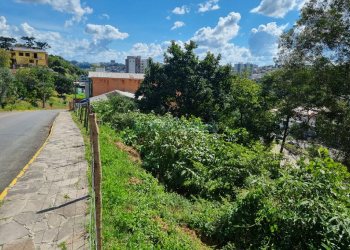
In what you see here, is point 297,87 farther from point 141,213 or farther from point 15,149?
point 15,149

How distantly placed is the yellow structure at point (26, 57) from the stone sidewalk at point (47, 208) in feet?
268

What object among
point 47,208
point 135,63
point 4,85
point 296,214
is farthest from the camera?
point 135,63

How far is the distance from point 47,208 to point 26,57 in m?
87.8

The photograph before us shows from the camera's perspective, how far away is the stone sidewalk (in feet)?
16.3

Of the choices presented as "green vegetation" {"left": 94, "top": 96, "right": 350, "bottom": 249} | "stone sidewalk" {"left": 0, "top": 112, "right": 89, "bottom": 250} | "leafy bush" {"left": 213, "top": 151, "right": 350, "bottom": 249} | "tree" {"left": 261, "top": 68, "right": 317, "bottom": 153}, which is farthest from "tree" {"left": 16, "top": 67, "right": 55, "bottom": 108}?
"leafy bush" {"left": 213, "top": 151, "right": 350, "bottom": 249}

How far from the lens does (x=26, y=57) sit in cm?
8281

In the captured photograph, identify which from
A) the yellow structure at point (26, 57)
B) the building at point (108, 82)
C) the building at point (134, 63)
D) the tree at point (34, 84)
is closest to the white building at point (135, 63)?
the building at point (134, 63)

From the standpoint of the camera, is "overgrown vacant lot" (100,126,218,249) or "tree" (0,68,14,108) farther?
"tree" (0,68,14,108)

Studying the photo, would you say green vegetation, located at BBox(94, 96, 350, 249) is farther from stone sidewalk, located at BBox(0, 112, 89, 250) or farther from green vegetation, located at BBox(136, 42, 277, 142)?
green vegetation, located at BBox(136, 42, 277, 142)

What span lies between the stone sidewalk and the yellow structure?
8183 cm

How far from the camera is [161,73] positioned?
25219mm

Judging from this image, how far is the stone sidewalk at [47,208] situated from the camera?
16.3 feet

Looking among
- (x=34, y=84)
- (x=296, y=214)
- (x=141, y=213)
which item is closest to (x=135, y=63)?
(x=34, y=84)

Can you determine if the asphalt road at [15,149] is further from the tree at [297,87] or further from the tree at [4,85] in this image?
the tree at [4,85]
